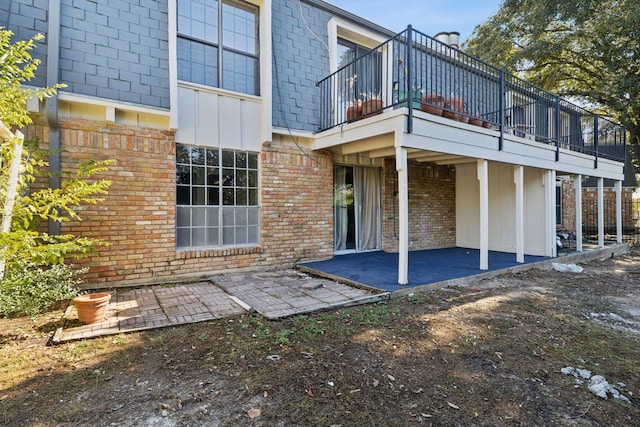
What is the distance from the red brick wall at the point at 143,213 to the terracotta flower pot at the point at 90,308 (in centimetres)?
153

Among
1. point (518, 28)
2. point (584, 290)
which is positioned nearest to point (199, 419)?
point (584, 290)

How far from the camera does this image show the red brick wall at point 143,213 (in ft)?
16.0

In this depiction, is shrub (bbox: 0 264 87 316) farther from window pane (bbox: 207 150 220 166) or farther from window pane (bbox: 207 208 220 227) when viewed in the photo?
window pane (bbox: 207 150 220 166)

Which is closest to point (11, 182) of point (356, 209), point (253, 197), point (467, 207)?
point (253, 197)

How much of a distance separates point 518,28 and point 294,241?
1331 centimetres

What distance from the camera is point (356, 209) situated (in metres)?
8.17

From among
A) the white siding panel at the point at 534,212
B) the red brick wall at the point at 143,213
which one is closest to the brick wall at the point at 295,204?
the red brick wall at the point at 143,213

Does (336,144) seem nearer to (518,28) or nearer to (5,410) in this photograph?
(5,410)

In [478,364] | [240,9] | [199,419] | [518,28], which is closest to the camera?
[199,419]

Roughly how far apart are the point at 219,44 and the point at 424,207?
651 cm

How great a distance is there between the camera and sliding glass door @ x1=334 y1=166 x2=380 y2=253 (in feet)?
26.2

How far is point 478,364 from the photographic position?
2.93 meters

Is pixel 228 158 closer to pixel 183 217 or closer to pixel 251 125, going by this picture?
pixel 251 125

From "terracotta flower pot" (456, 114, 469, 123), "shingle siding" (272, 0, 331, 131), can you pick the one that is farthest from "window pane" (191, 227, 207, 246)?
"terracotta flower pot" (456, 114, 469, 123)
